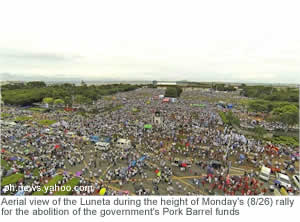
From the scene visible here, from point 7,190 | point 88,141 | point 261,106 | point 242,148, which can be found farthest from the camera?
point 261,106

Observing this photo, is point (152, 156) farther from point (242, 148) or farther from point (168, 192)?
point (242, 148)

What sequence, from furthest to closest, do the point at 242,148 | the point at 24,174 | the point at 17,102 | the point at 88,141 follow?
the point at 17,102, the point at 88,141, the point at 242,148, the point at 24,174

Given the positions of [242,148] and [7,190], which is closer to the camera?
[7,190]

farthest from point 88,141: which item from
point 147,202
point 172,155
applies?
point 147,202

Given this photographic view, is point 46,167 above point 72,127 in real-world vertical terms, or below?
below

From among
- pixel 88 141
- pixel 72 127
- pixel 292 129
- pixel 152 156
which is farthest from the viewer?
pixel 292 129

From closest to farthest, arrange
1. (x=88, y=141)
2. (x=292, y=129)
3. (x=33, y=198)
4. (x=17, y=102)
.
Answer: (x=33, y=198)
(x=88, y=141)
(x=292, y=129)
(x=17, y=102)

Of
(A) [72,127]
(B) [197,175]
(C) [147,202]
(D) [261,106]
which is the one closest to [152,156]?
(B) [197,175]

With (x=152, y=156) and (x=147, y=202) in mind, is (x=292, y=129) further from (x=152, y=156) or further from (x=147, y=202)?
(x=147, y=202)

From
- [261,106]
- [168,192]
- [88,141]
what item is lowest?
[168,192]
